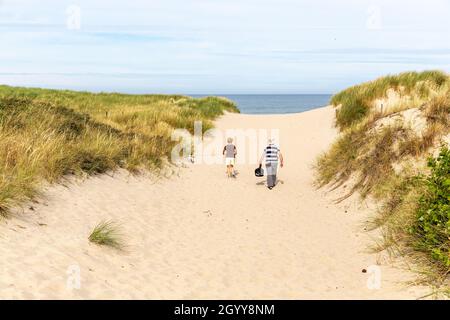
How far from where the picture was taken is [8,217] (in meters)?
6.89

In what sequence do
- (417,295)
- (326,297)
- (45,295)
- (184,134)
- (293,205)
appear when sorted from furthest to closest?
1. (184,134)
2. (293,205)
3. (326,297)
4. (417,295)
5. (45,295)

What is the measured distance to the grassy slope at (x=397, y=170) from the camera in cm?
682

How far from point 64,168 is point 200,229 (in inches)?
126

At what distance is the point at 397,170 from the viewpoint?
34.6 ft

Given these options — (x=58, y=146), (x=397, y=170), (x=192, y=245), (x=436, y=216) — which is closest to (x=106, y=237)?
(x=192, y=245)

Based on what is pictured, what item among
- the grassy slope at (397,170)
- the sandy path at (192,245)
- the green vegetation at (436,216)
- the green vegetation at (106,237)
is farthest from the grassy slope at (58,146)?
the green vegetation at (436,216)

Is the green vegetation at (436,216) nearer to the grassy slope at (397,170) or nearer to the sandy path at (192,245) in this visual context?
the grassy slope at (397,170)

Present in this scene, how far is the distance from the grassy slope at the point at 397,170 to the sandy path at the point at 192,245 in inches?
20.4

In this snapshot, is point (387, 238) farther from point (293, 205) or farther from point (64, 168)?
point (64, 168)

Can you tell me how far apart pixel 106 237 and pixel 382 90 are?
1780cm

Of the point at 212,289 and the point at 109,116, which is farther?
the point at 109,116

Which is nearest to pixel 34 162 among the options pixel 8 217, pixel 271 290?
pixel 8 217

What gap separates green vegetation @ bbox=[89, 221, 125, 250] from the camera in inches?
287

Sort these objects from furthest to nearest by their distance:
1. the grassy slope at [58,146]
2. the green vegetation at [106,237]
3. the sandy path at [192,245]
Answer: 1. the grassy slope at [58,146]
2. the green vegetation at [106,237]
3. the sandy path at [192,245]
